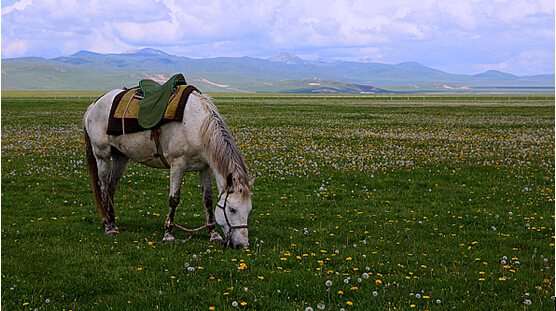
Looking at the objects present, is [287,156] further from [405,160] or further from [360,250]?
[360,250]

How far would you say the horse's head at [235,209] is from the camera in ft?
24.4

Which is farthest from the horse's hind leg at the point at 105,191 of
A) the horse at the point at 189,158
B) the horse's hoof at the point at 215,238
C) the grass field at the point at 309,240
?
the horse's hoof at the point at 215,238

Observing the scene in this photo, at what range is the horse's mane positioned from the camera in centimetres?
759

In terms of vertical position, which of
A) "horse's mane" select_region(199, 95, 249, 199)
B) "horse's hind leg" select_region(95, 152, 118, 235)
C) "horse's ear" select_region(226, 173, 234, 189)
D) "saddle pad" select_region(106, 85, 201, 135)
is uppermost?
"saddle pad" select_region(106, 85, 201, 135)

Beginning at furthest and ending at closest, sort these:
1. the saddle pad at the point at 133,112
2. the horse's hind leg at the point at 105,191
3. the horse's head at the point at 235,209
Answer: the horse's hind leg at the point at 105,191 < the saddle pad at the point at 133,112 < the horse's head at the point at 235,209

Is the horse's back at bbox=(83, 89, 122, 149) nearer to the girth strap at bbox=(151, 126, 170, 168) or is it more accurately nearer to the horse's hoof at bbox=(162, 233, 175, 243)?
the girth strap at bbox=(151, 126, 170, 168)

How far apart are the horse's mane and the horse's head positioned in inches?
3.1

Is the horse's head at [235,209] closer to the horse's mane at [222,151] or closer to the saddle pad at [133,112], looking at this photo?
the horse's mane at [222,151]

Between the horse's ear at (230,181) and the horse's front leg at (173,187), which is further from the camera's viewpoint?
the horse's front leg at (173,187)

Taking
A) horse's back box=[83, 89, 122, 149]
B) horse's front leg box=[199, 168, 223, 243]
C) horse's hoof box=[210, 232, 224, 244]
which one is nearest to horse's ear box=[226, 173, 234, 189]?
horse's front leg box=[199, 168, 223, 243]

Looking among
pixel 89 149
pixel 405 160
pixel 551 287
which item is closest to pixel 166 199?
pixel 89 149

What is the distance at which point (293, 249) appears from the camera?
315 inches

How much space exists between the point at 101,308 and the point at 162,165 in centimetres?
394

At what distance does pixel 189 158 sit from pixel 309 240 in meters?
3.16
